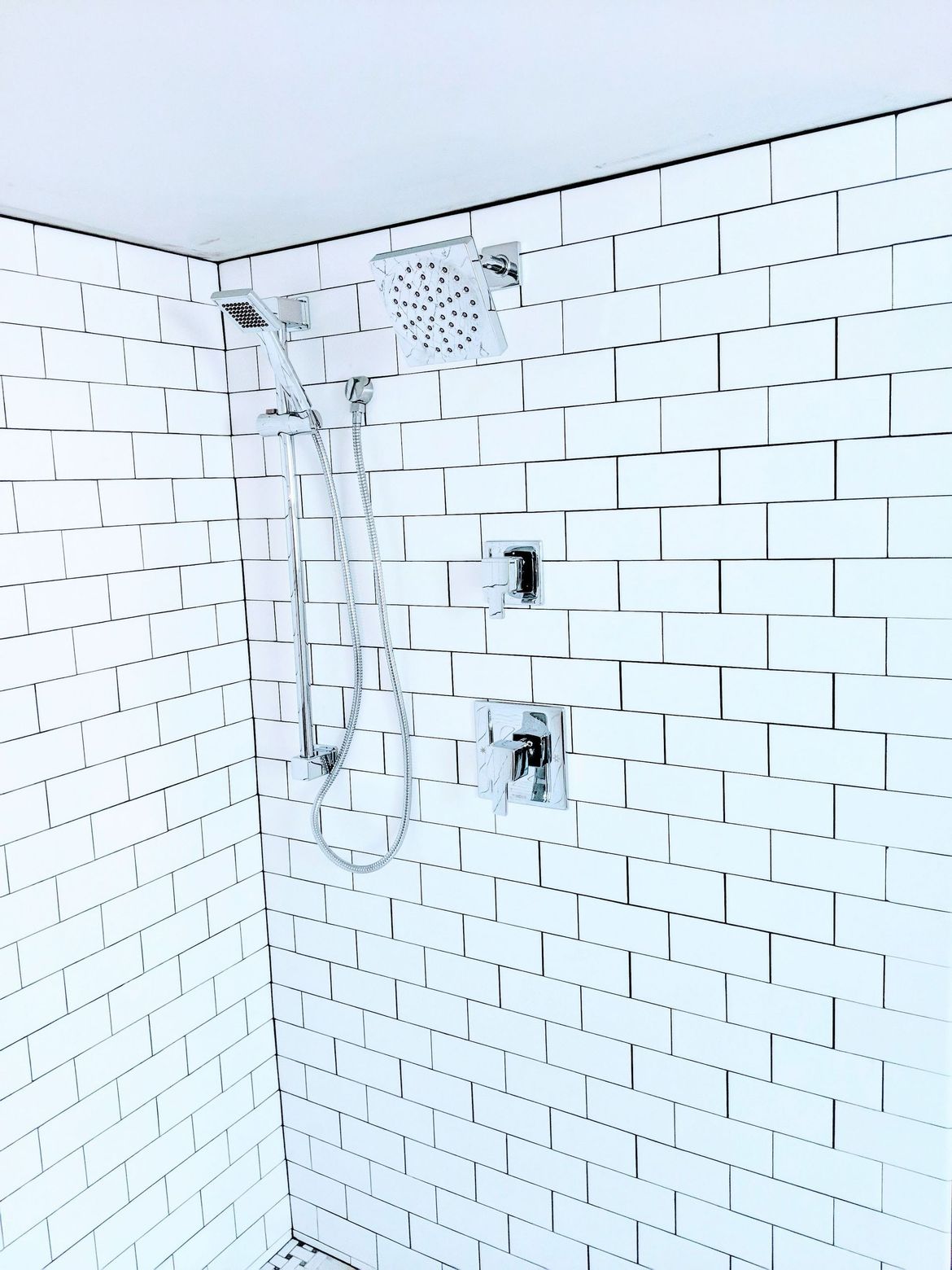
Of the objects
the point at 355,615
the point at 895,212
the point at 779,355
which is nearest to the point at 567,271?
the point at 779,355

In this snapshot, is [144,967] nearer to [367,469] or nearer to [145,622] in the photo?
[145,622]

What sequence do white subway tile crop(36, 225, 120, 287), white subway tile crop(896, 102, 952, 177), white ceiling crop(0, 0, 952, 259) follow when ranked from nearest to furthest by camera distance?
white ceiling crop(0, 0, 952, 259), white subway tile crop(896, 102, 952, 177), white subway tile crop(36, 225, 120, 287)

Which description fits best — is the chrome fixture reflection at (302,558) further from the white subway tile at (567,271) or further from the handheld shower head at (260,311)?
the white subway tile at (567,271)

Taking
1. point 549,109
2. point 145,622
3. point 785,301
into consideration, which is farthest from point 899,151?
point 145,622

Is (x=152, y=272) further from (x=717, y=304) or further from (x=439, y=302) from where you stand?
(x=717, y=304)

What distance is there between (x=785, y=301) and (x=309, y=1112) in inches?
75.9

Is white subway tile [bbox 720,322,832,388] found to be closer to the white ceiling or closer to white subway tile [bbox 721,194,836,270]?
white subway tile [bbox 721,194,836,270]

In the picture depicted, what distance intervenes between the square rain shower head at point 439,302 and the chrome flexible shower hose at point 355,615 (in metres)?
0.30

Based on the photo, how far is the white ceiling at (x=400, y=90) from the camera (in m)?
0.98

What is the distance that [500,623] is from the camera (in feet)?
5.58

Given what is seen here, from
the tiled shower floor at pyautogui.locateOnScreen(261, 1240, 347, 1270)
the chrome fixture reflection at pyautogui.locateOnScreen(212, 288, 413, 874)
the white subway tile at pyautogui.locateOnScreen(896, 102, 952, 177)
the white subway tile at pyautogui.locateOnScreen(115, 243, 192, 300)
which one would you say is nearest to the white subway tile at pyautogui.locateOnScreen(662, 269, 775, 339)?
the white subway tile at pyautogui.locateOnScreen(896, 102, 952, 177)

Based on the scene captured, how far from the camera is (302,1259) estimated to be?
2080 millimetres

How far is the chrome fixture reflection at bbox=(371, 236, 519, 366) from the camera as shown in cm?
135

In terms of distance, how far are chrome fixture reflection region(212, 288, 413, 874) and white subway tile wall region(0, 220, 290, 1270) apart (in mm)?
206
